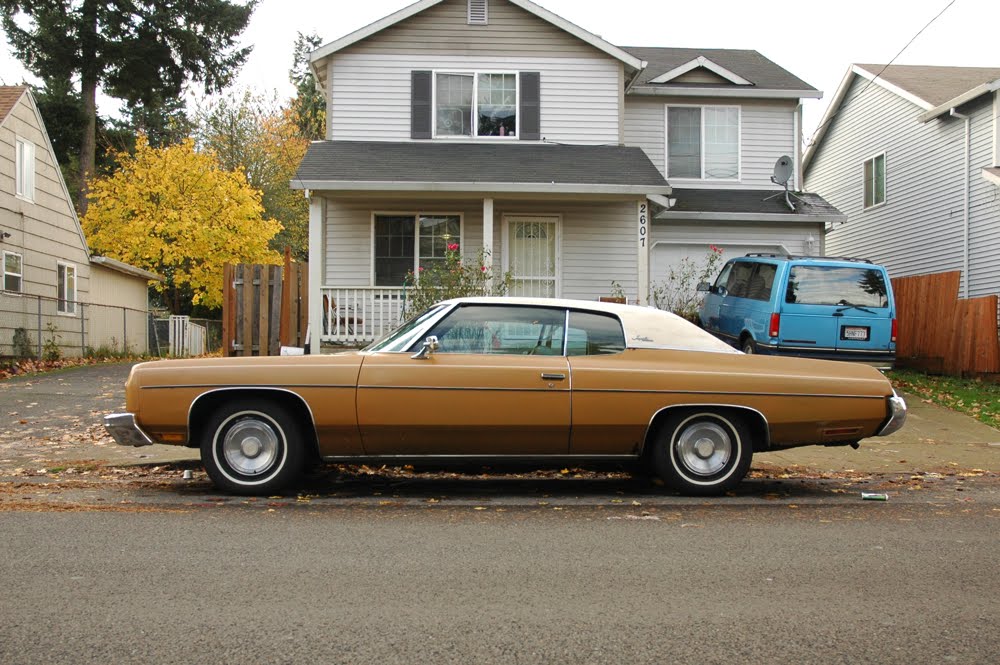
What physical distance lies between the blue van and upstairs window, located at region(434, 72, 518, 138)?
20.2ft

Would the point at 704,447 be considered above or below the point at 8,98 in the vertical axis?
below

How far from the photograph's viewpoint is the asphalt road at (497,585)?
143 inches

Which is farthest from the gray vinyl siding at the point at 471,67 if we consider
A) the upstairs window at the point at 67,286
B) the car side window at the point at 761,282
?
the upstairs window at the point at 67,286

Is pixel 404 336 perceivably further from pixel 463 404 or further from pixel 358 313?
pixel 358 313

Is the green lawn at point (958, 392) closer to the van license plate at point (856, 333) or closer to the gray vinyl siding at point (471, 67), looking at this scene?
the van license plate at point (856, 333)

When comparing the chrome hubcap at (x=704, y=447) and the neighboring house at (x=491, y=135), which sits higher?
the neighboring house at (x=491, y=135)

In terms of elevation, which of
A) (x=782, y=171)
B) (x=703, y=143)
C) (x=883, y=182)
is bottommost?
(x=782, y=171)

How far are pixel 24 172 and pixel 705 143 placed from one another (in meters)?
15.4

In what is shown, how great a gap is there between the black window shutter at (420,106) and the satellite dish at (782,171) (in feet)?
22.1

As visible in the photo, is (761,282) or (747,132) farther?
(747,132)

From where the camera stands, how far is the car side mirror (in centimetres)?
670

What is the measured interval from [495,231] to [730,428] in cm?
1094

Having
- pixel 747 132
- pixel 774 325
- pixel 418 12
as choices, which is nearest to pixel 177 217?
pixel 418 12

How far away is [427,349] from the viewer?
675 cm
